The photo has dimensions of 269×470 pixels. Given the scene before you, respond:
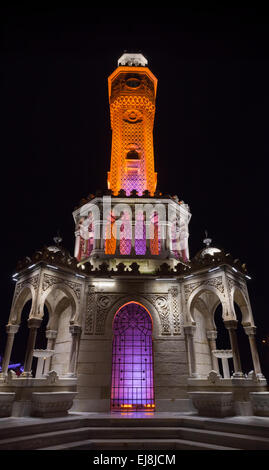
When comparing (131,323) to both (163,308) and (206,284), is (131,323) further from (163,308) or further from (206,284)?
(206,284)

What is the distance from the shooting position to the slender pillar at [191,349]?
11365mm

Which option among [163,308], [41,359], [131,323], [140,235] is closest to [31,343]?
[41,359]

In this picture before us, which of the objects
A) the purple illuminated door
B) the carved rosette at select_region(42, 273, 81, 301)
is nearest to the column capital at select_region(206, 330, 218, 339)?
the purple illuminated door

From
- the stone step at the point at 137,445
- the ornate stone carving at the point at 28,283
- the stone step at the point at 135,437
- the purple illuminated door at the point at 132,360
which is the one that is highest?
the ornate stone carving at the point at 28,283

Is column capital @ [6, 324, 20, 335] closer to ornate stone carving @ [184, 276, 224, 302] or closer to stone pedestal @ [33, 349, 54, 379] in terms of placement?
stone pedestal @ [33, 349, 54, 379]

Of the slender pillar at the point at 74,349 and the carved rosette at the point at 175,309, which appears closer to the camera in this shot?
the slender pillar at the point at 74,349

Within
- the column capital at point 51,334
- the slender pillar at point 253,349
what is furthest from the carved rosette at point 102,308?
the slender pillar at point 253,349

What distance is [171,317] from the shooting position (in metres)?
12.4

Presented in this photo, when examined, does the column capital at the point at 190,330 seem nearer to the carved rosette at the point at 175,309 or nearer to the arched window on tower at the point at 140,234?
the carved rosette at the point at 175,309

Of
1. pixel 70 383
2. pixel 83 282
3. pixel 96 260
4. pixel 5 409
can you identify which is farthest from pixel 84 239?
pixel 5 409

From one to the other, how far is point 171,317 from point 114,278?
3091 millimetres

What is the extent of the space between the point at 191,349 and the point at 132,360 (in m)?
2.66

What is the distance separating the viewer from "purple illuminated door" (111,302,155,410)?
471 inches

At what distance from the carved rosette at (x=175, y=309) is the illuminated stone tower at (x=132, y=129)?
635 centimetres
